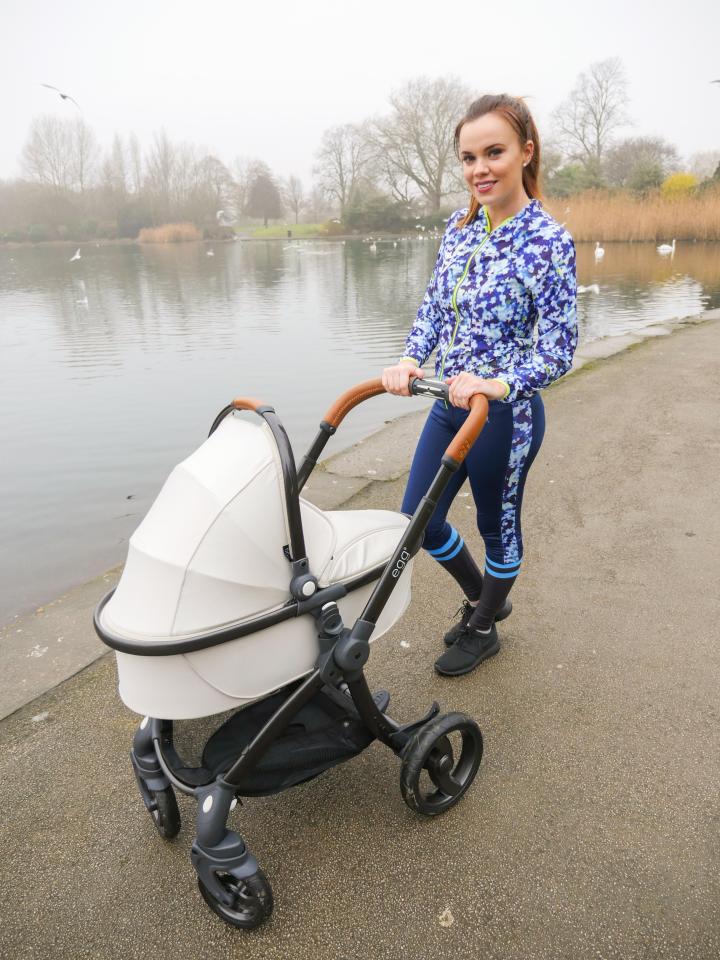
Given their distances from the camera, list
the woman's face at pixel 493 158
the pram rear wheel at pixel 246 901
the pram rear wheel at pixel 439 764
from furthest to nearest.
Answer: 1. the woman's face at pixel 493 158
2. the pram rear wheel at pixel 439 764
3. the pram rear wheel at pixel 246 901

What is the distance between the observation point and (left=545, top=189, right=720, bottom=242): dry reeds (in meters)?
23.3

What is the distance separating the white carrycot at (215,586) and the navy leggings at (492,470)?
74 centimetres

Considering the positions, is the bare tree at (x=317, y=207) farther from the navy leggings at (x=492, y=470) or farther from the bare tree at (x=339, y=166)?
the navy leggings at (x=492, y=470)

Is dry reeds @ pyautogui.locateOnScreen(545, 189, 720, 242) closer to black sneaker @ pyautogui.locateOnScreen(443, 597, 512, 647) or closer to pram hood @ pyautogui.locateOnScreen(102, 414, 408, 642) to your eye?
black sneaker @ pyautogui.locateOnScreen(443, 597, 512, 647)

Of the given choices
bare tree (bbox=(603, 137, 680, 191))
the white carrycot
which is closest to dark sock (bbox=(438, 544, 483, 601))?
the white carrycot

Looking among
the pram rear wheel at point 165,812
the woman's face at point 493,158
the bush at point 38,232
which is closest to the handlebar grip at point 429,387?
the woman's face at point 493,158

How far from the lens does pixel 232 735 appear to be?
5.89 ft

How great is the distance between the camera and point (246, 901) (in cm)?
162

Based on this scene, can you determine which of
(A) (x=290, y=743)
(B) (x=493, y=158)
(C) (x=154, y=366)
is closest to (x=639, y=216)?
(C) (x=154, y=366)

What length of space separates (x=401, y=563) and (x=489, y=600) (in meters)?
0.92

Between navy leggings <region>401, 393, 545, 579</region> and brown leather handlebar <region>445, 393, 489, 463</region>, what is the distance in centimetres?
34

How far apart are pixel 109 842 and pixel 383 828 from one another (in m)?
0.78

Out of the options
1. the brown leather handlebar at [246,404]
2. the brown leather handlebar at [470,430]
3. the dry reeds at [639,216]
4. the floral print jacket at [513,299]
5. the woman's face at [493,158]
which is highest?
the dry reeds at [639,216]

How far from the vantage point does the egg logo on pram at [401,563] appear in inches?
68.4
